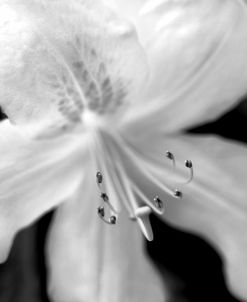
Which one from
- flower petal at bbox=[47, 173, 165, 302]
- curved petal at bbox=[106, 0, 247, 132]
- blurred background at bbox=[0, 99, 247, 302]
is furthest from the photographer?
blurred background at bbox=[0, 99, 247, 302]

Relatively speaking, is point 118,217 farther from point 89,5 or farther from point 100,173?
point 89,5

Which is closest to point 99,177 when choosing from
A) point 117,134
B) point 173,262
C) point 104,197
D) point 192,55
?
point 104,197

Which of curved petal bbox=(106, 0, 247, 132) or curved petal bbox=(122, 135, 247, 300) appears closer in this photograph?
curved petal bbox=(106, 0, 247, 132)

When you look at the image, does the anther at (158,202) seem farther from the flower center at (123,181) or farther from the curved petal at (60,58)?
the curved petal at (60,58)

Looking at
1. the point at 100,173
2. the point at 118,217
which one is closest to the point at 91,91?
the point at 100,173

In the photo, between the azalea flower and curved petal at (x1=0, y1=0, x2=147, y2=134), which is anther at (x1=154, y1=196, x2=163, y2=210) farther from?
→ curved petal at (x1=0, y1=0, x2=147, y2=134)

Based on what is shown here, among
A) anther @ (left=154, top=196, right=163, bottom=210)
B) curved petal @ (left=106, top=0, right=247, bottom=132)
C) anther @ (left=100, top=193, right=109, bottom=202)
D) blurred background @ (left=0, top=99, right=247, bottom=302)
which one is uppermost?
curved petal @ (left=106, top=0, right=247, bottom=132)

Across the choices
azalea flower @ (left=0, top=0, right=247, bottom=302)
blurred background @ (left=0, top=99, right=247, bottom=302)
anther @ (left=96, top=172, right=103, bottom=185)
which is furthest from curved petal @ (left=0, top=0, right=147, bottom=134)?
blurred background @ (left=0, top=99, right=247, bottom=302)
